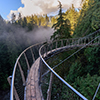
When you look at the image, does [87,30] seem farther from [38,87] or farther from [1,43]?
[1,43]

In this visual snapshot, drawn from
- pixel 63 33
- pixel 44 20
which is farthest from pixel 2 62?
pixel 44 20

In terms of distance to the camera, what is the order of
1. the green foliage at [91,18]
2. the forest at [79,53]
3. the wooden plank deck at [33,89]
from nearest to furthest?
the wooden plank deck at [33,89], the forest at [79,53], the green foliage at [91,18]

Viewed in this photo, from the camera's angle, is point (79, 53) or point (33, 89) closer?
point (33, 89)

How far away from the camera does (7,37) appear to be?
2359 centimetres

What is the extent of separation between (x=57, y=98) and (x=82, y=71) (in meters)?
10.2

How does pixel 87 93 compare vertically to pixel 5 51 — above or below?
below

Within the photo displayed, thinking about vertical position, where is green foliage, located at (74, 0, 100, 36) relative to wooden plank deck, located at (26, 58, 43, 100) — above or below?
above

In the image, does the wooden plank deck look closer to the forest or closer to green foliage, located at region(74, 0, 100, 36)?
the forest

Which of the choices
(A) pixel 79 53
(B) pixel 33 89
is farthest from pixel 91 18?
(B) pixel 33 89

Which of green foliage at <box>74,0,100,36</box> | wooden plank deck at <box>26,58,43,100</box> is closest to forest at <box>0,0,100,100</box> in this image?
green foliage at <box>74,0,100,36</box>

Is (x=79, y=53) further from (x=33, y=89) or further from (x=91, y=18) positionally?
(x=33, y=89)

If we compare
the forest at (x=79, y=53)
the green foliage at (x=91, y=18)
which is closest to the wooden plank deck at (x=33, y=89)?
the forest at (x=79, y=53)

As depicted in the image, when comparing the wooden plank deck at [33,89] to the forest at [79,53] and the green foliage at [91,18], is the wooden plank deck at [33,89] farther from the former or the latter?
the green foliage at [91,18]

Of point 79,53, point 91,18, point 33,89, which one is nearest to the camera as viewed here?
point 33,89
